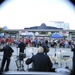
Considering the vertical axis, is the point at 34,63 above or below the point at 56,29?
below

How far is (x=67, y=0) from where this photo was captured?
6.16 feet

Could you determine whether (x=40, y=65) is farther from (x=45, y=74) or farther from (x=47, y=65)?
(x=45, y=74)

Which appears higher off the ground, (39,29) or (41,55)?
(39,29)

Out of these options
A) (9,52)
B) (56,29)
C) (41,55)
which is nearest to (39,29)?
(56,29)

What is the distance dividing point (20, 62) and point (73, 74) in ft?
12.4

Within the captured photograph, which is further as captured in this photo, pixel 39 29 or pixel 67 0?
pixel 39 29

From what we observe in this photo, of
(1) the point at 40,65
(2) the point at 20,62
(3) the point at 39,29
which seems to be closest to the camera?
(1) the point at 40,65

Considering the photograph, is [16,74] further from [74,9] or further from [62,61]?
[62,61]

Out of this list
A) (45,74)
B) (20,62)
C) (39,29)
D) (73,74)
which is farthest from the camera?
(39,29)

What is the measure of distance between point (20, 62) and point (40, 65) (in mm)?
2434

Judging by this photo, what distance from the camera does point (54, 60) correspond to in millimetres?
5598

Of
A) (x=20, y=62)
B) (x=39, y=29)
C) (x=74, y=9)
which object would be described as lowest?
(x=20, y=62)

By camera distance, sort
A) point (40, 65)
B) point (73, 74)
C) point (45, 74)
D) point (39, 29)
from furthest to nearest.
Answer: point (39, 29) → point (40, 65) → point (73, 74) → point (45, 74)

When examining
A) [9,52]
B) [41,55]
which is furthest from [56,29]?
[41,55]
